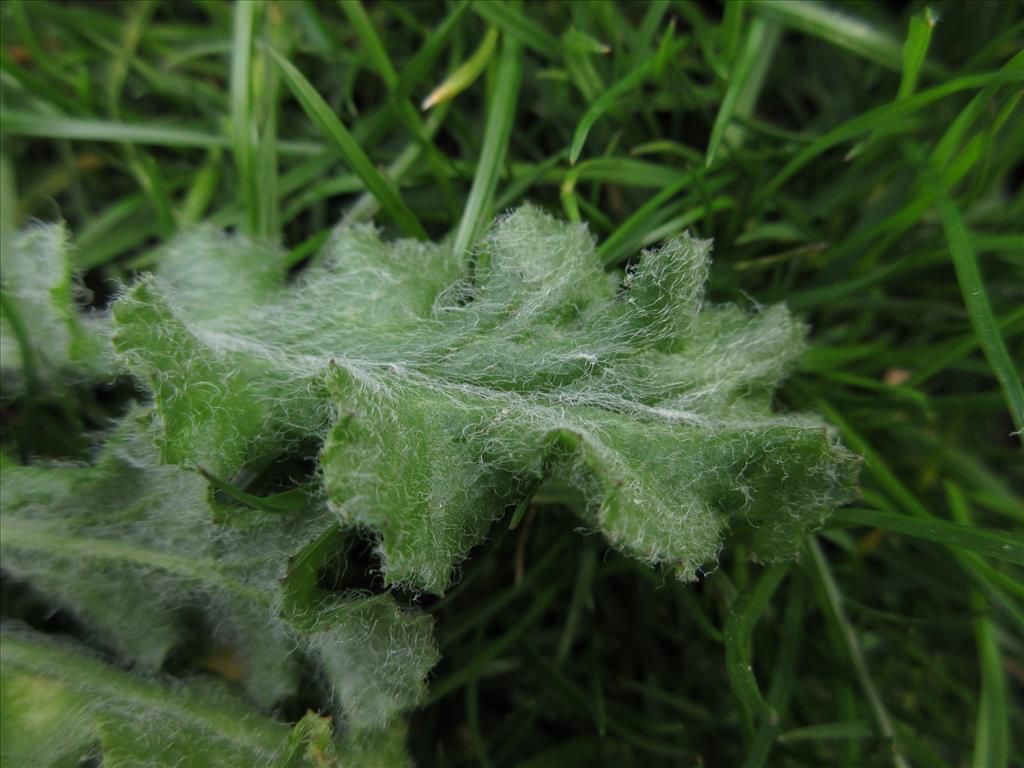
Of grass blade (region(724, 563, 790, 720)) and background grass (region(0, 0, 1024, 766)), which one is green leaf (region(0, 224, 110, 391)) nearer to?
background grass (region(0, 0, 1024, 766))

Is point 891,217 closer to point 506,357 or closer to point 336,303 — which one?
point 506,357

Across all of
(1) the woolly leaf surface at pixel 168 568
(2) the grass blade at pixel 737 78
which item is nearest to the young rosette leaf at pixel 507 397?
(1) the woolly leaf surface at pixel 168 568

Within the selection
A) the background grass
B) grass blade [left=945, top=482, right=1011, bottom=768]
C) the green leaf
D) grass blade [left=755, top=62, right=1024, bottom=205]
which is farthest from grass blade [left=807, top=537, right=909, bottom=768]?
the green leaf

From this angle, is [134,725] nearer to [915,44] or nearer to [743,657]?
[743,657]

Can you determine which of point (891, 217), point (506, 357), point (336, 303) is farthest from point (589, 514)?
point (891, 217)

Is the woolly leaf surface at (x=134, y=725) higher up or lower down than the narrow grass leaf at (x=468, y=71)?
A: lower down

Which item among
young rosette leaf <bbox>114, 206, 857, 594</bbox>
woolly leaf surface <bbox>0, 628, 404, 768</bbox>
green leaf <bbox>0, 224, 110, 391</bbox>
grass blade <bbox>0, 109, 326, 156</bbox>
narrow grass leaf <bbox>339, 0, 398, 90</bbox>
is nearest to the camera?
young rosette leaf <bbox>114, 206, 857, 594</bbox>

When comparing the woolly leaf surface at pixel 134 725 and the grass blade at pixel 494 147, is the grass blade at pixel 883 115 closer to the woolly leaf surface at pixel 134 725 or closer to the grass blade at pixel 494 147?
the grass blade at pixel 494 147
